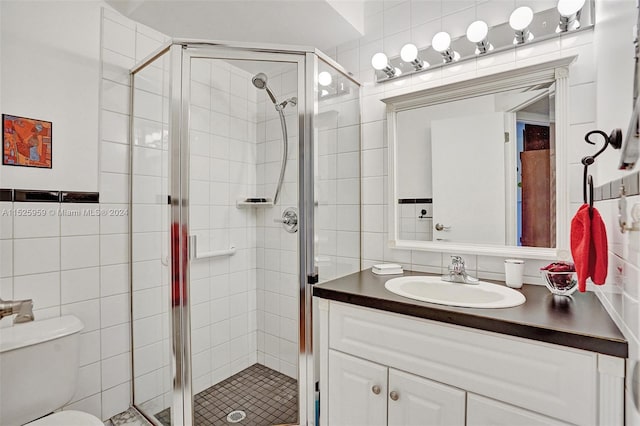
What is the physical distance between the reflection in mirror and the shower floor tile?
986 millimetres

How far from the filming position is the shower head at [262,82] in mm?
1549

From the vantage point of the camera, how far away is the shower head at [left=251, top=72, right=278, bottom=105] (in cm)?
155

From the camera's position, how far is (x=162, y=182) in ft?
5.11

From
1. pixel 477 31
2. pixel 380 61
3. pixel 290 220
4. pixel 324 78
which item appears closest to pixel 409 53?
pixel 380 61

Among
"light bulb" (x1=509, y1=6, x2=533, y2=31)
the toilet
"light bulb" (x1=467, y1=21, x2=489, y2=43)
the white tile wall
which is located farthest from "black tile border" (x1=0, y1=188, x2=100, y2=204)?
"light bulb" (x1=509, y1=6, x2=533, y2=31)

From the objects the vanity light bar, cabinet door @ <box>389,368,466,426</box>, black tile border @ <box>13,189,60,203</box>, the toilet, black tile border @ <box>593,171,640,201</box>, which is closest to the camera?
black tile border @ <box>593,171,640,201</box>

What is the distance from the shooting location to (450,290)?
1.46 m

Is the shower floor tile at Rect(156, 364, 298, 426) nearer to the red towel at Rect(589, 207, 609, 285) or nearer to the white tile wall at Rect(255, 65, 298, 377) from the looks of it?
the white tile wall at Rect(255, 65, 298, 377)

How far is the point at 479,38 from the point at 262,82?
101 centimetres

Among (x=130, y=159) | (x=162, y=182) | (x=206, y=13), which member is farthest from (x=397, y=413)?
(x=206, y=13)

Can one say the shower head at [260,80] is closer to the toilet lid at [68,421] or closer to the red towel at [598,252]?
the red towel at [598,252]

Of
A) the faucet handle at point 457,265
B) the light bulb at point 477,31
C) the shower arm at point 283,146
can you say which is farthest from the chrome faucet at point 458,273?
the light bulb at point 477,31

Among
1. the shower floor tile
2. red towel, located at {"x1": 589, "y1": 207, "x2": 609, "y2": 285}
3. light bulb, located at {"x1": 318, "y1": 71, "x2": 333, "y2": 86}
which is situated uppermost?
light bulb, located at {"x1": 318, "y1": 71, "x2": 333, "y2": 86}

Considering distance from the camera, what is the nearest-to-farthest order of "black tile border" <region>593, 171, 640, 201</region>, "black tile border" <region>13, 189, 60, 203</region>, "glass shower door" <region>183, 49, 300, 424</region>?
"black tile border" <region>593, 171, 640, 201</region>
"black tile border" <region>13, 189, 60, 203</region>
"glass shower door" <region>183, 49, 300, 424</region>
